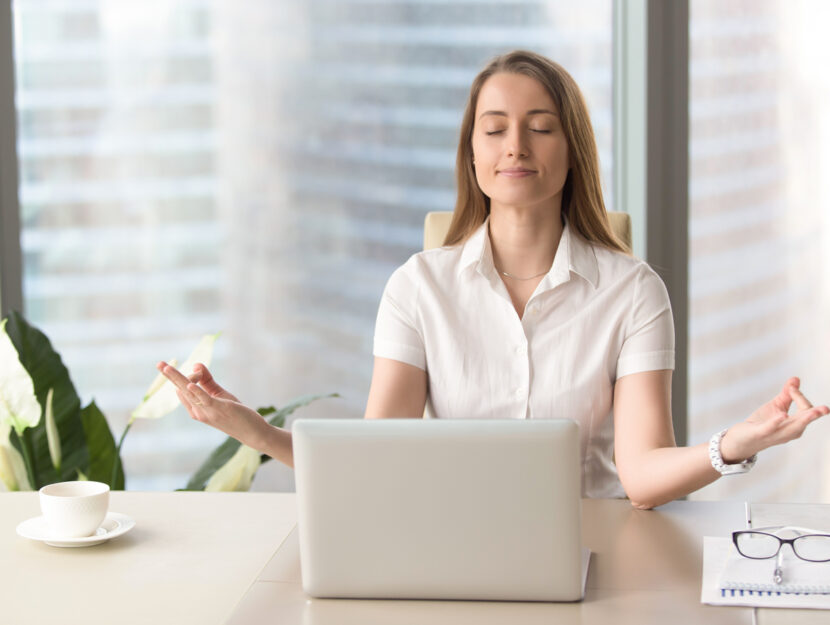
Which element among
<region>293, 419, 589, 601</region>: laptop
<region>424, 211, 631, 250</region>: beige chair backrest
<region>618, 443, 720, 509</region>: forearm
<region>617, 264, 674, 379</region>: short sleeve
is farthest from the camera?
<region>424, 211, 631, 250</region>: beige chair backrest

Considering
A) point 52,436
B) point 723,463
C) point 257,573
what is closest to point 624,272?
point 723,463

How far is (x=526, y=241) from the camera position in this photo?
1707mm

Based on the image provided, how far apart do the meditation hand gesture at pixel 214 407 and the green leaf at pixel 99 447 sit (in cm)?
101

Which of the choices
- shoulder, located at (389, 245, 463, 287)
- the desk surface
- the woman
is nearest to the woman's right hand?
the desk surface

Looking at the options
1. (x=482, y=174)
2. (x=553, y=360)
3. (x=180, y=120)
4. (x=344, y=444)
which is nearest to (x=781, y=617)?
(x=344, y=444)

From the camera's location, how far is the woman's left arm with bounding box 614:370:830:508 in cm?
108

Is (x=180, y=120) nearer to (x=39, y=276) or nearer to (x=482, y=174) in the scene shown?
(x=39, y=276)

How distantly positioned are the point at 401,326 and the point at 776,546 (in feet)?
2.56

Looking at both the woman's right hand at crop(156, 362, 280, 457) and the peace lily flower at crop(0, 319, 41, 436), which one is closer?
the woman's right hand at crop(156, 362, 280, 457)

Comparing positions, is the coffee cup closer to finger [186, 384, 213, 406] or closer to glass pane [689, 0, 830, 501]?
finger [186, 384, 213, 406]

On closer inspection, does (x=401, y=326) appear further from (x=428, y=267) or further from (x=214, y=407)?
(x=214, y=407)

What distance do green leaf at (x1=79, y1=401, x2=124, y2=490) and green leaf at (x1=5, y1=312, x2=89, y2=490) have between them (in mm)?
20

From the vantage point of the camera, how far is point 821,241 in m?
2.66

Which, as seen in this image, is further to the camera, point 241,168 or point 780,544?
point 241,168
